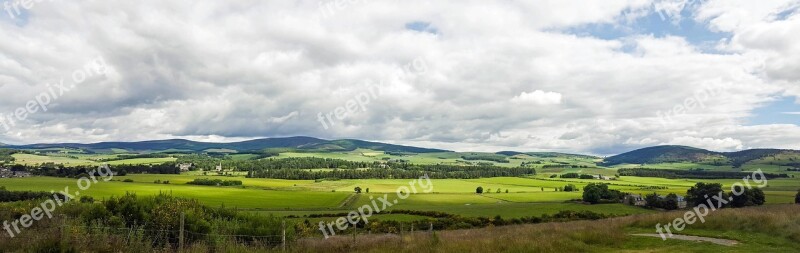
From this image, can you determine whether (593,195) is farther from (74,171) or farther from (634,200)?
(74,171)

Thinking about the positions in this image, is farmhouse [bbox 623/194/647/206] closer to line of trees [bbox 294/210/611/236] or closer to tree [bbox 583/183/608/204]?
tree [bbox 583/183/608/204]

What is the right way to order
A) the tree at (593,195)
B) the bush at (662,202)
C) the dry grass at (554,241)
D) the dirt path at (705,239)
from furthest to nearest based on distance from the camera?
the tree at (593,195) < the bush at (662,202) < the dirt path at (705,239) < the dry grass at (554,241)

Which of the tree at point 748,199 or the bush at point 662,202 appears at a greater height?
the tree at point 748,199

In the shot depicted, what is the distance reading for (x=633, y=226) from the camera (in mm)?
25047

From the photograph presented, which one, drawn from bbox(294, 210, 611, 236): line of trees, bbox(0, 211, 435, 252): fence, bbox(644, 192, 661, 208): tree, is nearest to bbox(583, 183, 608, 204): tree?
bbox(644, 192, 661, 208): tree

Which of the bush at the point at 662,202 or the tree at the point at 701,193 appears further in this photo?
the bush at the point at 662,202

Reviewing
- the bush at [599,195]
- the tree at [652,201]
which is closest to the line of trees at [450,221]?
the tree at [652,201]

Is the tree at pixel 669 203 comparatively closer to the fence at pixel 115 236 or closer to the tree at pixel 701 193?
the tree at pixel 701 193

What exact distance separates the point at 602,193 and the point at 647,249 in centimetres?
8388

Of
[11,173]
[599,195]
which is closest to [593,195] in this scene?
[599,195]

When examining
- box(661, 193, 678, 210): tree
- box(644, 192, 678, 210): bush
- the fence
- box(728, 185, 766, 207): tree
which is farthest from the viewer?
box(644, 192, 678, 210): bush

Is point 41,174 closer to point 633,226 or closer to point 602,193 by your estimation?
point 602,193

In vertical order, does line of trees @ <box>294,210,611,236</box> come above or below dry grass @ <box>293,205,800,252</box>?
below

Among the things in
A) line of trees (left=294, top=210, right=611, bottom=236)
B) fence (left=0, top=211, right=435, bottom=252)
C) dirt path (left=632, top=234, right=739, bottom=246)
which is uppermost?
fence (left=0, top=211, right=435, bottom=252)
